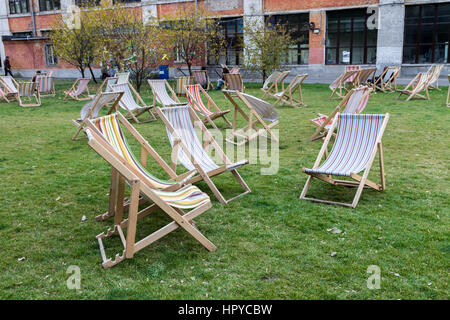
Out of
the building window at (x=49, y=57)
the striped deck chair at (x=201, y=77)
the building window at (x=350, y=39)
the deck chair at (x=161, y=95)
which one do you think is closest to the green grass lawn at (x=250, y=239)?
the deck chair at (x=161, y=95)

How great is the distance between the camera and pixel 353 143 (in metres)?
4.86

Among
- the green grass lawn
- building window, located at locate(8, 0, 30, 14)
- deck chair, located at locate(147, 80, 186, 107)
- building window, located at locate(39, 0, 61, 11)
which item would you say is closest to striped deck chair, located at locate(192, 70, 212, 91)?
deck chair, located at locate(147, 80, 186, 107)

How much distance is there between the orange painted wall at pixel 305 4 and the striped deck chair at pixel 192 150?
16797mm

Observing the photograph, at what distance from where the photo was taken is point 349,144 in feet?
16.0

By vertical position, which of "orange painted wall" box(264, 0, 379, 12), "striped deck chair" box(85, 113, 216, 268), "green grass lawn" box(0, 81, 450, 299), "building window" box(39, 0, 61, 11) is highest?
"building window" box(39, 0, 61, 11)

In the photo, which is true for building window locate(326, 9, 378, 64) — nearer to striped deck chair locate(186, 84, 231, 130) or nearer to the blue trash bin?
the blue trash bin

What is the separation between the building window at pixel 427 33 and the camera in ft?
60.6

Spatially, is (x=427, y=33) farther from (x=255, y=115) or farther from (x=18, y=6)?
(x=18, y=6)

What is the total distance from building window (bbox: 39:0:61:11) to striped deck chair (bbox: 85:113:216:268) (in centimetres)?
2828

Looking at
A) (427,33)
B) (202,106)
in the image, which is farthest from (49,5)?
(202,106)

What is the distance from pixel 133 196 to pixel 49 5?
29.8 m

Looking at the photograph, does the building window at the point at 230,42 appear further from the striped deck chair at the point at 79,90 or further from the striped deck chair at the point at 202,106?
the striped deck chair at the point at 202,106

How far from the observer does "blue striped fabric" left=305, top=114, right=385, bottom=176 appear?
4.54 meters
